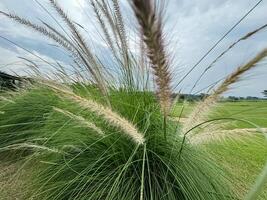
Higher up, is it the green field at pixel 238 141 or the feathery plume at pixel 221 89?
the feathery plume at pixel 221 89

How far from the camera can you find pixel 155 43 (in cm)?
78

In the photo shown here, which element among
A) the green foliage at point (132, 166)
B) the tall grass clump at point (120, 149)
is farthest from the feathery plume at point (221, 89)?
the green foliage at point (132, 166)

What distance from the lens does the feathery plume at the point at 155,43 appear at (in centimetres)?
67

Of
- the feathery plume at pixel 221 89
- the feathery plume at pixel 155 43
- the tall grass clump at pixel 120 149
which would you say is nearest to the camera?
the feathery plume at pixel 155 43

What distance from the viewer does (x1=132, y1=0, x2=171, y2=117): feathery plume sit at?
0.67 m

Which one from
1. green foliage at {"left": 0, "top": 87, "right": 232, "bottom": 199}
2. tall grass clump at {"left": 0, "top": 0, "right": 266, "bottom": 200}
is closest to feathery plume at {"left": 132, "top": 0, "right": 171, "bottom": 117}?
tall grass clump at {"left": 0, "top": 0, "right": 266, "bottom": 200}

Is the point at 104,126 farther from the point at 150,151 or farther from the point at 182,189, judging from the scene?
the point at 182,189

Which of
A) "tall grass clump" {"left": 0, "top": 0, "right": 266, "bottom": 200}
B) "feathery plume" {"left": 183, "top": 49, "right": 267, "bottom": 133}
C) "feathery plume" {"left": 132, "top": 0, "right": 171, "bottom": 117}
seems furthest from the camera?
"tall grass clump" {"left": 0, "top": 0, "right": 266, "bottom": 200}

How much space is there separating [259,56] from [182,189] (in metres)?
1.08

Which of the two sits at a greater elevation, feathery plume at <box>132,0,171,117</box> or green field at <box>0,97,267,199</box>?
feathery plume at <box>132,0,171,117</box>

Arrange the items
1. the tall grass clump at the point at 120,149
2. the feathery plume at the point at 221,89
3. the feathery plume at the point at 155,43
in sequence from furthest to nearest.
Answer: the tall grass clump at the point at 120,149 < the feathery plume at the point at 221,89 < the feathery plume at the point at 155,43

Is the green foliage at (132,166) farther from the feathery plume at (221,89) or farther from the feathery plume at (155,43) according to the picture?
the feathery plume at (155,43)

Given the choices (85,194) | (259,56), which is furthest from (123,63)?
(259,56)

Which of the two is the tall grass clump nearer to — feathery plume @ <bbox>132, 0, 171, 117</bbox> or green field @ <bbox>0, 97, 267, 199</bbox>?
green field @ <bbox>0, 97, 267, 199</bbox>
